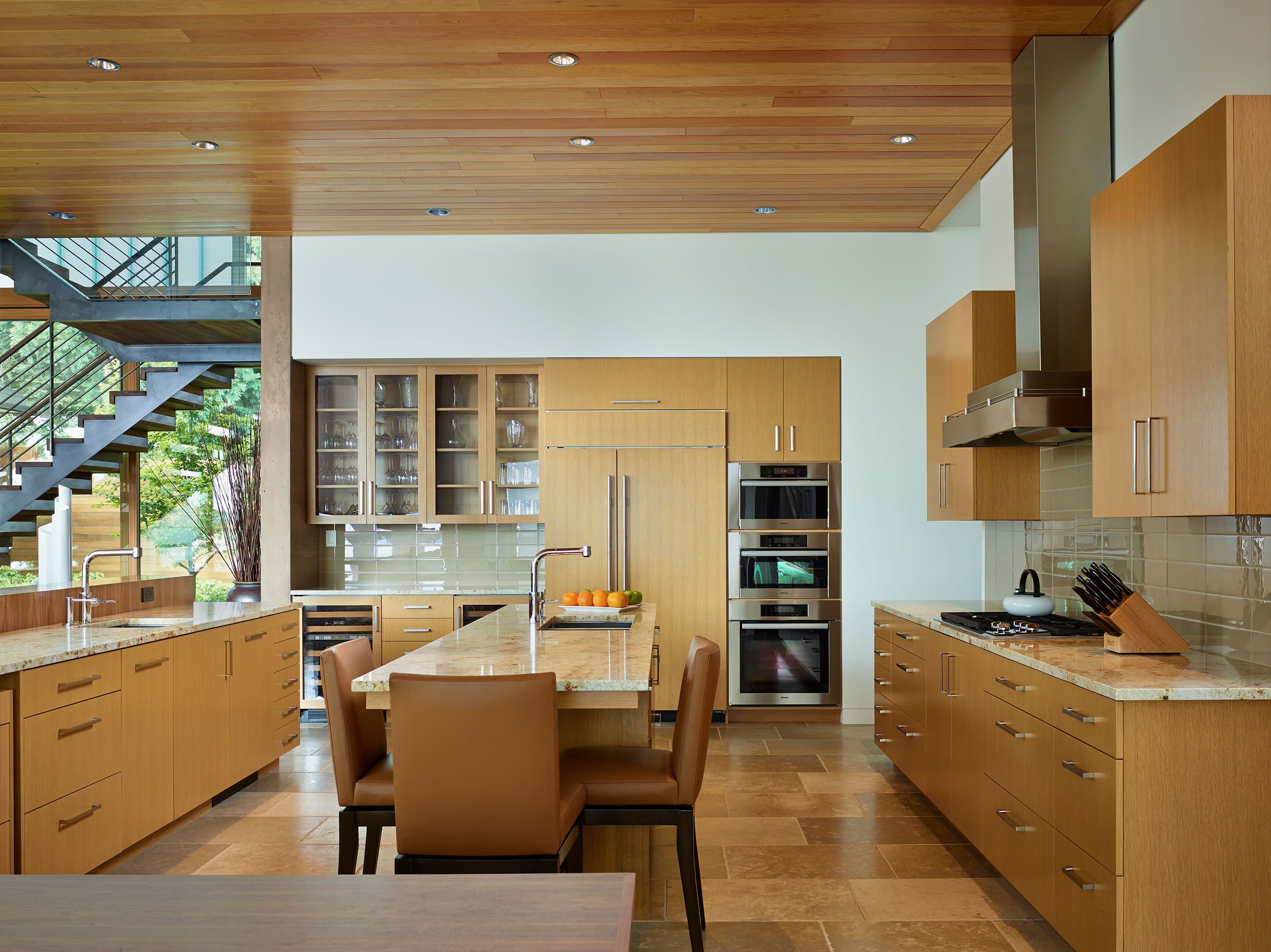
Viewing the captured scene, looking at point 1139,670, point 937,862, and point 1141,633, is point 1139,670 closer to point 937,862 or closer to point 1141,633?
point 1141,633

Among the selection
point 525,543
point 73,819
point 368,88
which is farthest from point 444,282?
point 73,819

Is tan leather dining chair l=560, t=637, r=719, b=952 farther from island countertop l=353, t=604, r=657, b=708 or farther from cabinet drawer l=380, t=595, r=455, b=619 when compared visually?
cabinet drawer l=380, t=595, r=455, b=619

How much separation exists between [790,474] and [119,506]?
5.75 meters

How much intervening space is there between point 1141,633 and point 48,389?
A: 25.6 feet

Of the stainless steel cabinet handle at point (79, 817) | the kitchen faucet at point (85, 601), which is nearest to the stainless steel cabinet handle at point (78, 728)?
the stainless steel cabinet handle at point (79, 817)

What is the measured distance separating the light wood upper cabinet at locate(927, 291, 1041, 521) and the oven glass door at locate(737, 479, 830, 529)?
1.42 meters

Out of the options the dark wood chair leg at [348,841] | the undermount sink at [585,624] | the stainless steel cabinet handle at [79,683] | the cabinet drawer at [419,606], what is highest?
the undermount sink at [585,624]

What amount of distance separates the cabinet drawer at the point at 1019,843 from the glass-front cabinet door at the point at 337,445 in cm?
425

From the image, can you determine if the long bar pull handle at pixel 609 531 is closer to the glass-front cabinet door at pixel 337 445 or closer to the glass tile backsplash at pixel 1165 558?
the glass-front cabinet door at pixel 337 445

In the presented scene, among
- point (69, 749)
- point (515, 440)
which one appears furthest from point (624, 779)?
point (515, 440)

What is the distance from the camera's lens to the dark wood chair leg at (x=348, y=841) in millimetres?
2664

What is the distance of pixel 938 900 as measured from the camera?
3309 mm

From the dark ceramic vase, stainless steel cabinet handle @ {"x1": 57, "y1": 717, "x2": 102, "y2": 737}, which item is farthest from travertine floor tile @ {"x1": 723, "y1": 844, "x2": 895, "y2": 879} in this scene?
the dark ceramic vase

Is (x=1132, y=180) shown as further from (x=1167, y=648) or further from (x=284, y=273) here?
(x=284, y=273)
